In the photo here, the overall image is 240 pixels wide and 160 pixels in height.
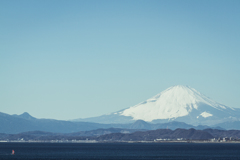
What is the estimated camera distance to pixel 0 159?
A: 12225 cm

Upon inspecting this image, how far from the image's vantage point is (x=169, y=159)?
406 ft

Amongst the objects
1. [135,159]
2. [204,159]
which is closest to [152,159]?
[135,159]

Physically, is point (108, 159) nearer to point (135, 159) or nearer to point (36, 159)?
point (135, 159)

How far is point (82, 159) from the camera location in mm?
122562

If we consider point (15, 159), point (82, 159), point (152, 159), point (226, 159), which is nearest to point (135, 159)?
point (152, 159)

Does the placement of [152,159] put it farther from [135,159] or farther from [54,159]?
[54,159]

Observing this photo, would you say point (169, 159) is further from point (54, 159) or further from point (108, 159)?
point (54, 159)

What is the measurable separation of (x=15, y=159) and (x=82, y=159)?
18.1 metres

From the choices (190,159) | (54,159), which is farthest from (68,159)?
(190,159)

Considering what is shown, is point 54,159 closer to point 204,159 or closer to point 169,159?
point 169,159

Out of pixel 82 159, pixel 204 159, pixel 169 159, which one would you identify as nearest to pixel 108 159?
pixel 82 159

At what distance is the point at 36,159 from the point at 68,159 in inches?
341

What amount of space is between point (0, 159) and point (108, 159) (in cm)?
2831

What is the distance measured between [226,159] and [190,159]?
961cm
